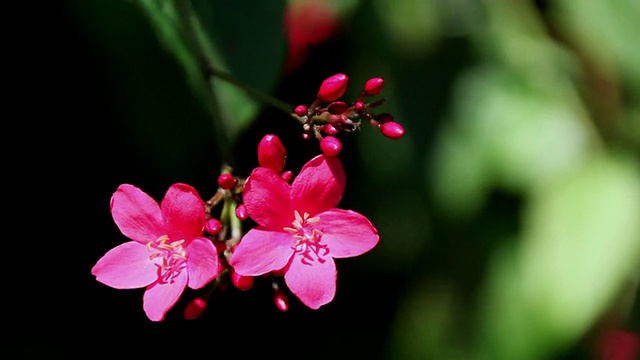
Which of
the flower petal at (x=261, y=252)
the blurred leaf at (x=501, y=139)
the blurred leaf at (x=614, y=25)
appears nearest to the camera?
the flower petal at (x=261, y=252)

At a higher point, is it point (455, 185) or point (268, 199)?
point (455, 185)

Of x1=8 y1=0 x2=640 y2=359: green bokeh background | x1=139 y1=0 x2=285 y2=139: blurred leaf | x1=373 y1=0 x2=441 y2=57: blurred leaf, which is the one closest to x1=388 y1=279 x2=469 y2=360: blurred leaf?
x1=8 y1=0 x2=640 y2=359: green bokeh background

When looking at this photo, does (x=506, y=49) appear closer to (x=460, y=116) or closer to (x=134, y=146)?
(x=460, y=116)

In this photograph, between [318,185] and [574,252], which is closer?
[318,185]

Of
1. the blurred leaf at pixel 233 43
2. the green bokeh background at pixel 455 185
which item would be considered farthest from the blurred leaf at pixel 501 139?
the blurred leaf at pixel 233 43

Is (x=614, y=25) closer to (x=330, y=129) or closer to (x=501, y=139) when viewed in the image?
(x=501, y=139)

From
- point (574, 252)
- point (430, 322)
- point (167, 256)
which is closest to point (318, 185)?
point (167, 256)

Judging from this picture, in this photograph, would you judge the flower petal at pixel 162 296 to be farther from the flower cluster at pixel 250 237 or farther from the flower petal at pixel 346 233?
the flower petal at pixel 346 233

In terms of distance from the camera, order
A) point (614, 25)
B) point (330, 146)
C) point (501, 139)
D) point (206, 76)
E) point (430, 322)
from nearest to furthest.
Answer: point (330, 146) → point (206, 76) → point (614, 25) → point (501, 139) → point (430, 322)
